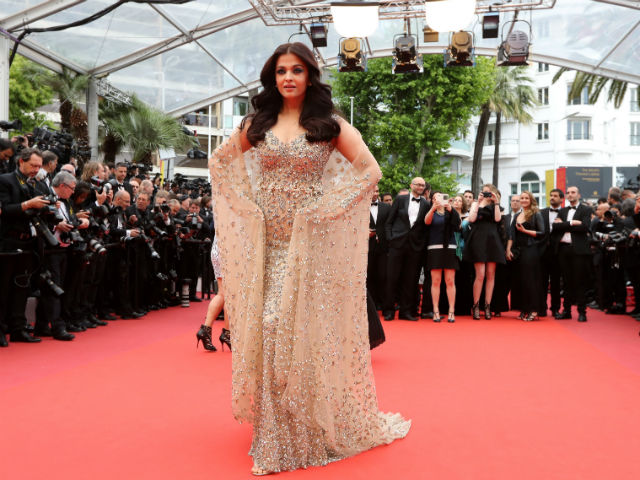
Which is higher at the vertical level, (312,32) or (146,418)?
(312,32)

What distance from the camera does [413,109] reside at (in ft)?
81.9

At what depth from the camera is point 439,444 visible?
353cm

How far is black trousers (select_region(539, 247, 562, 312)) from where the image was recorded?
987 cm

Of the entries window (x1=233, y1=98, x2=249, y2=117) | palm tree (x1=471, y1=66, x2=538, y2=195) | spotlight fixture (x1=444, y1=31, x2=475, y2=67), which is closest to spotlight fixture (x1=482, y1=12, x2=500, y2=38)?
spotlight fixture (x1=444, y1=31, x2=475, y2=67)

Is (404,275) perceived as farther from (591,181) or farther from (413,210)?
(591,181)

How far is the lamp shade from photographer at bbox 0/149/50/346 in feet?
24.1

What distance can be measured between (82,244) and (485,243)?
544 centimetres

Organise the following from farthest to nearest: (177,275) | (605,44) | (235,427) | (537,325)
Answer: (605,44) < (177,275) < (537,325) < (235,427)

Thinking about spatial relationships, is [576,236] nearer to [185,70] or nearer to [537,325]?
[537,325]

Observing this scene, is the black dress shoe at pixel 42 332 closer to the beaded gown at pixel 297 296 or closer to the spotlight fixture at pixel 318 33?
the beaded gown at pixel 297 296

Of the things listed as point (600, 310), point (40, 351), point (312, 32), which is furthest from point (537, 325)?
point (312, 32)

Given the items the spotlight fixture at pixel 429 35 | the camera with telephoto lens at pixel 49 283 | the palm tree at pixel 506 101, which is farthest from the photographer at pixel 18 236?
the palm tree at pixel 506 101

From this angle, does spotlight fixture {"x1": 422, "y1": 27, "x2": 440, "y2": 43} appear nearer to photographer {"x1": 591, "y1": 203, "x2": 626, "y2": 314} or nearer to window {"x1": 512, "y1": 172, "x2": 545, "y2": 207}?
photographer {"x1": 591, "y1": 203, "x2": 626, "y2": 314}

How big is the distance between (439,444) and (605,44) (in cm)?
1349
